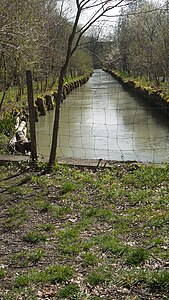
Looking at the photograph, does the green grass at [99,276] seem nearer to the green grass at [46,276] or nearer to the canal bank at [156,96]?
the green grass at [46,276]

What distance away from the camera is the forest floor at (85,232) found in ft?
11.3

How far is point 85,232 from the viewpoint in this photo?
15.2 ft

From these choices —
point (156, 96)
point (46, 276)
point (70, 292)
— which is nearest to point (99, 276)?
point (70, 292)

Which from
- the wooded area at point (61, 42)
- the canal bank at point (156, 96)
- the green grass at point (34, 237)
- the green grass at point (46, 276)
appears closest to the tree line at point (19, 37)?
the wooded area at point (61, 42)

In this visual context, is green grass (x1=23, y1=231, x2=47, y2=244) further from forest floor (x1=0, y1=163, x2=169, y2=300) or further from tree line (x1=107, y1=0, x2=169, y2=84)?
tree line (x1=107, y1=0, x2=169, y2=84)

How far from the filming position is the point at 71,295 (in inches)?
130

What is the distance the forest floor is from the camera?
135 inches

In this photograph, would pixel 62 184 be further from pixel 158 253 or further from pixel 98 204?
pixel 158 253

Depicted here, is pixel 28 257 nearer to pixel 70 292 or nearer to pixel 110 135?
pixel 70 292

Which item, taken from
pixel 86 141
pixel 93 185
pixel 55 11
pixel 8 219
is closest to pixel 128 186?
pixel 93 185

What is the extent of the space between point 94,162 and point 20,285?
4.07 m

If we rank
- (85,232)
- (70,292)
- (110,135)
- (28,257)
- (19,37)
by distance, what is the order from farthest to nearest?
(110,135) → (19,37) → (85,232) → (28,257) → (70,292)

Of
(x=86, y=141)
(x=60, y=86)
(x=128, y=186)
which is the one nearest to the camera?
(x=128, y=186)

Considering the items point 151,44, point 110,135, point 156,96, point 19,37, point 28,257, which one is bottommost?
point 28,257
